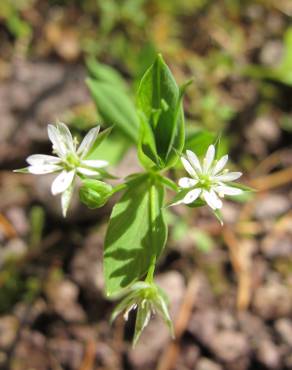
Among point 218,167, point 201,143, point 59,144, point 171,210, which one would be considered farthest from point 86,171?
point 171,210

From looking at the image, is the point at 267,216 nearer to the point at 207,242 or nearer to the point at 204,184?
the point at 207,242

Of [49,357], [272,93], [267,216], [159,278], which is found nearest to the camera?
[49,357]

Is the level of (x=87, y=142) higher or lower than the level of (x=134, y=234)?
higher

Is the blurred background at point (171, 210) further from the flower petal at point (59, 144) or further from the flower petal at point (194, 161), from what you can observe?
the flower petal at point (59, 144)

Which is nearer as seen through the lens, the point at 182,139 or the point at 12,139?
the point at 182,139

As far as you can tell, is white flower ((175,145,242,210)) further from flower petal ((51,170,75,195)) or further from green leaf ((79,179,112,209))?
flower petal ((51,170,75,195))

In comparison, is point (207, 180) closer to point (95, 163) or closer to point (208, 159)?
point (208, 159)

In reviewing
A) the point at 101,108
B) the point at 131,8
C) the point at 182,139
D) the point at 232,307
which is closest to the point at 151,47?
the point at 101,108
